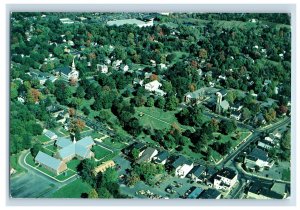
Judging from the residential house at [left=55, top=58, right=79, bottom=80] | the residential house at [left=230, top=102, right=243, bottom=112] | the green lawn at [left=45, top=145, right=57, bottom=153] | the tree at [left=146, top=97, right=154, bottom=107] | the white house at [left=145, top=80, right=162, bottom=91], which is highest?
the residential house at [left=55, top=58, right=79, bottom=80]

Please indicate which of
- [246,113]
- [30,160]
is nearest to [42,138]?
[30,160]

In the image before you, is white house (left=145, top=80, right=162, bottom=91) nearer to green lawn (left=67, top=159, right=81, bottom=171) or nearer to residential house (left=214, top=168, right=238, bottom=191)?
green lawn (left=67, top=159, right=81, bottom=171)

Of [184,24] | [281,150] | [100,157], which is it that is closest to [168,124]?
[100,157]

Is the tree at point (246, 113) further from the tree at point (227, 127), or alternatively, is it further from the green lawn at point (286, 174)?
the green lawn at point (286, 174)

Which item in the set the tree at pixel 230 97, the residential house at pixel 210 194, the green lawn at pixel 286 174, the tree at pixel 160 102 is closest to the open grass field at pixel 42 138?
the tree at pixel 160 102

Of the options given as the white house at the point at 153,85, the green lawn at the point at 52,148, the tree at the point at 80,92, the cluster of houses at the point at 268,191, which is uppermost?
the white house at the point at 153,85

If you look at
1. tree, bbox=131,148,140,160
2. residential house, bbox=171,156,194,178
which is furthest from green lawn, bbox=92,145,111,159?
residential house, bbox=171,156,194,178

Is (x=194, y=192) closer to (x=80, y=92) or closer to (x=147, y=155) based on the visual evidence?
(x=147, y=155)
